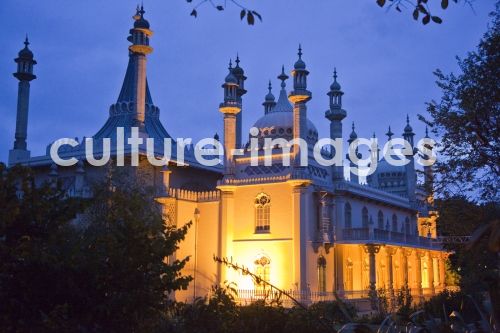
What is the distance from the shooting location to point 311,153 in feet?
90.4

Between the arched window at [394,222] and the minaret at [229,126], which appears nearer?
the minaret at [229,126]

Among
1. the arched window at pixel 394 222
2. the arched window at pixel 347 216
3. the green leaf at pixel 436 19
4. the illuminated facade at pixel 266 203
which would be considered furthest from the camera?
the arched window at pixel 394 222

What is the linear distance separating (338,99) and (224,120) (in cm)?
586

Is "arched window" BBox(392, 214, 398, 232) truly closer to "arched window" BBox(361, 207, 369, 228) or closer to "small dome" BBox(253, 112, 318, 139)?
"arched window" BBox(361, 207, 369, 228)

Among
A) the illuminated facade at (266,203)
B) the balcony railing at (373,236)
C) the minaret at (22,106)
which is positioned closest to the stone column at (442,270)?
the illuminated facade at (266,203)

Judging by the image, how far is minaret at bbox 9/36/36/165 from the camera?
30.3m

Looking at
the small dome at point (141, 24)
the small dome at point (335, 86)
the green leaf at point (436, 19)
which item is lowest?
the green leaf at point (436, 19)

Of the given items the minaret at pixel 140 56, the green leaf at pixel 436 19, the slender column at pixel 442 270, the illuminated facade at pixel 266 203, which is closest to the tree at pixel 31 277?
the green leaf at pixel 436 19

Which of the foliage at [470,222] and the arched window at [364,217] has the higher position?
the arched window at [364,217]

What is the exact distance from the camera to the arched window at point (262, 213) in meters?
26.7

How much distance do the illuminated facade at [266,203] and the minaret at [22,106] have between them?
49 mm

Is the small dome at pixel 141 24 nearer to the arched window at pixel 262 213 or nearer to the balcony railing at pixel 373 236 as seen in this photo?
the arched window at pixel 262 213

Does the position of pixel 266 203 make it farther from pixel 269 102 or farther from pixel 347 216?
pixel 269 102

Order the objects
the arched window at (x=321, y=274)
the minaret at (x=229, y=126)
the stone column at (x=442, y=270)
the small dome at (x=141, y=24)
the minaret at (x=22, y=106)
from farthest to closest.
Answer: the stone column at (x=442, y=270), the minaret at (x=22, y=106), the small dome at (x=141, y=24), the minaret at (x=229, y=126), the arched window at (x=321, y=274)
